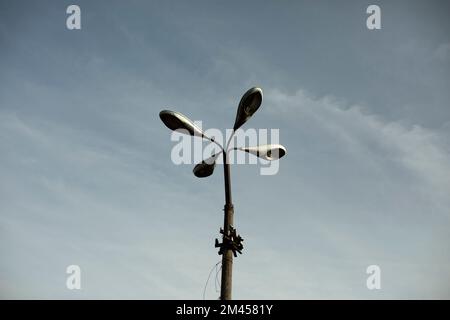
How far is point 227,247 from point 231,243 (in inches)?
3.2

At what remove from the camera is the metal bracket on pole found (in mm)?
6027

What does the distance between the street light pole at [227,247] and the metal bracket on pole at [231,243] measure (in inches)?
0.6

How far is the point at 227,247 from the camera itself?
6.02 meters

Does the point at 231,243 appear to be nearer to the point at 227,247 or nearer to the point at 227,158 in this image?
the point at 227,247

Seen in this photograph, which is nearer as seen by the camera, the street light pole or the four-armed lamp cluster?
the street light pole

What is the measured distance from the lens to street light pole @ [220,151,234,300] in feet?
18.9

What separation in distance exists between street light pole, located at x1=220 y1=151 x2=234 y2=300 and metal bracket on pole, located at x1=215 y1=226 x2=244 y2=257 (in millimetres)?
15

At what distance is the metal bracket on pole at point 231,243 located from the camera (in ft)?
19.8
